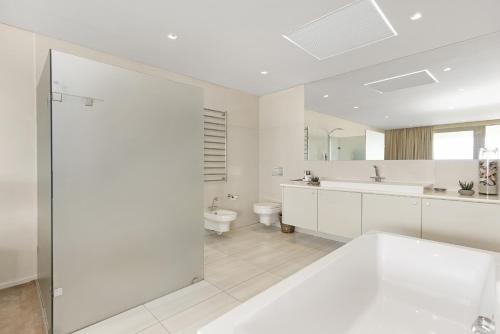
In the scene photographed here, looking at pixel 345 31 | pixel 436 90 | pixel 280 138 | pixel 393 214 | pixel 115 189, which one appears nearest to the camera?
pixel 115 189

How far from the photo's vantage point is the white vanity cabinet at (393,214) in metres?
2.38

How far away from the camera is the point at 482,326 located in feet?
4.39

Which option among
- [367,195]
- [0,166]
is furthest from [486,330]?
[0,166]

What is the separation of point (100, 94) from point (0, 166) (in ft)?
4.67

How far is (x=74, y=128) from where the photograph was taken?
1.64 metres

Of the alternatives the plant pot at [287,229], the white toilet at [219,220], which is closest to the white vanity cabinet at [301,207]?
the plant pot at [287,229]

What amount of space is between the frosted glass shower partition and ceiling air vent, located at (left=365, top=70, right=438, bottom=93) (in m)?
2.27

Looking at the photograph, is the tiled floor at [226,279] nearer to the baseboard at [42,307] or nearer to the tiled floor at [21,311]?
the baseboard at [42,307]

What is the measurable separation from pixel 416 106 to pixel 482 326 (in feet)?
7.46

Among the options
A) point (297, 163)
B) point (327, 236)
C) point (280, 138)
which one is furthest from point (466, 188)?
point (280, 138)

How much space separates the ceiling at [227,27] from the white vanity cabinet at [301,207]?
1686 mm

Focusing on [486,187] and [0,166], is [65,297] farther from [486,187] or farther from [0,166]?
[486,187]

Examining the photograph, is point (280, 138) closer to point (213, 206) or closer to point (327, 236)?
point (213, 206)

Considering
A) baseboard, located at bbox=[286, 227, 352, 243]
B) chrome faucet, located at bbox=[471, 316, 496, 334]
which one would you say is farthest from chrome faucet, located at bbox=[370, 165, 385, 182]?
chrome faucet, located at bbox=[471, 316, 496, 334]
